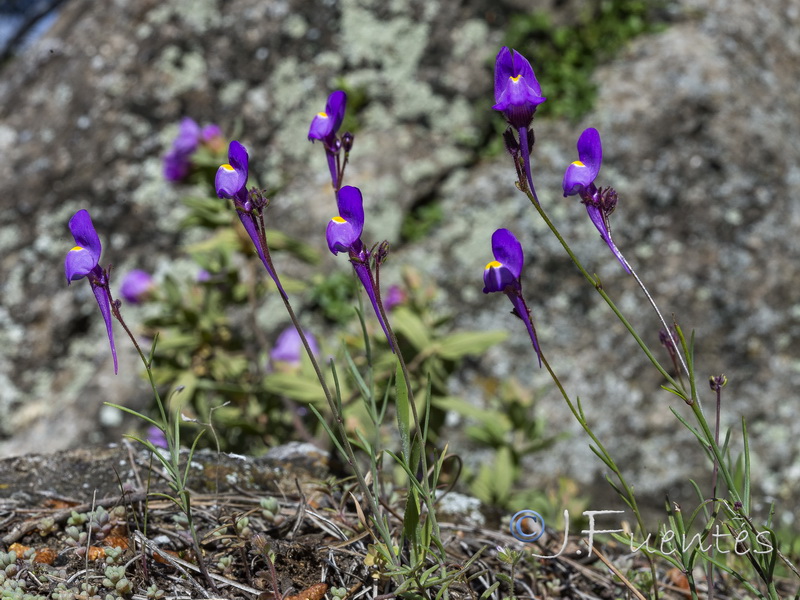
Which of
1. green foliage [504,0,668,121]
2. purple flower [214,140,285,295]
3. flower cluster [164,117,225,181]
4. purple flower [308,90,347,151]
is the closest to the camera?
purple flower [214,140,285,295]

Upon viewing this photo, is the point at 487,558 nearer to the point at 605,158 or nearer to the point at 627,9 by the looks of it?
the point at 605,158

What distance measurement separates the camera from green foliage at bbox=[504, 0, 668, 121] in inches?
123

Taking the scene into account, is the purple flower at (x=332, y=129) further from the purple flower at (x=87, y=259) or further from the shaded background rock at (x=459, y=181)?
the shaded background rock at (x=459, y=181)

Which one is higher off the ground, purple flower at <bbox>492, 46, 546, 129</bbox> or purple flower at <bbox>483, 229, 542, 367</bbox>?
purple flower at <bbox>492, 46, 546, 129</bbox>

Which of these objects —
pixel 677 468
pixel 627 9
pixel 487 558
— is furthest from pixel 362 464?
pixel 627 9

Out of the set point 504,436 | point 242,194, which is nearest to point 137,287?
point 504,436

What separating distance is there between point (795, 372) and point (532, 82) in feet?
6.85

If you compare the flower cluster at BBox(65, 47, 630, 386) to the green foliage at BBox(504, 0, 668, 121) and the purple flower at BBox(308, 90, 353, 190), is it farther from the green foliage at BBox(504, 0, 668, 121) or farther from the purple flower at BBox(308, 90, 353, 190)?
the green foliage at BBox(504, 0, 668, 121)

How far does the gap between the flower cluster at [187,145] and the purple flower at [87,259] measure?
1364mm

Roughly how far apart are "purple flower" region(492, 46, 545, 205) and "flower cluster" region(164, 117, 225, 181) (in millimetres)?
1563

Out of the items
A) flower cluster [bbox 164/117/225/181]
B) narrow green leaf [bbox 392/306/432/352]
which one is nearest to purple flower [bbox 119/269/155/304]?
flower cluster [bbox 164/117/225/181]

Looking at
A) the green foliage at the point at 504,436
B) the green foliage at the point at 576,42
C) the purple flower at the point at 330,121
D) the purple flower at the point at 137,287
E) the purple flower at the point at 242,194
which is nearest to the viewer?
the purple flower at the point at 242,194

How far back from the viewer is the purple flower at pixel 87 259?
1.09 meters

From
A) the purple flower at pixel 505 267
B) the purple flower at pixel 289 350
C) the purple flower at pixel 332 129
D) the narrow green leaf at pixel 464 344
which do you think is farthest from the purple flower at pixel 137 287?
the purple flower at pixel 505 267
